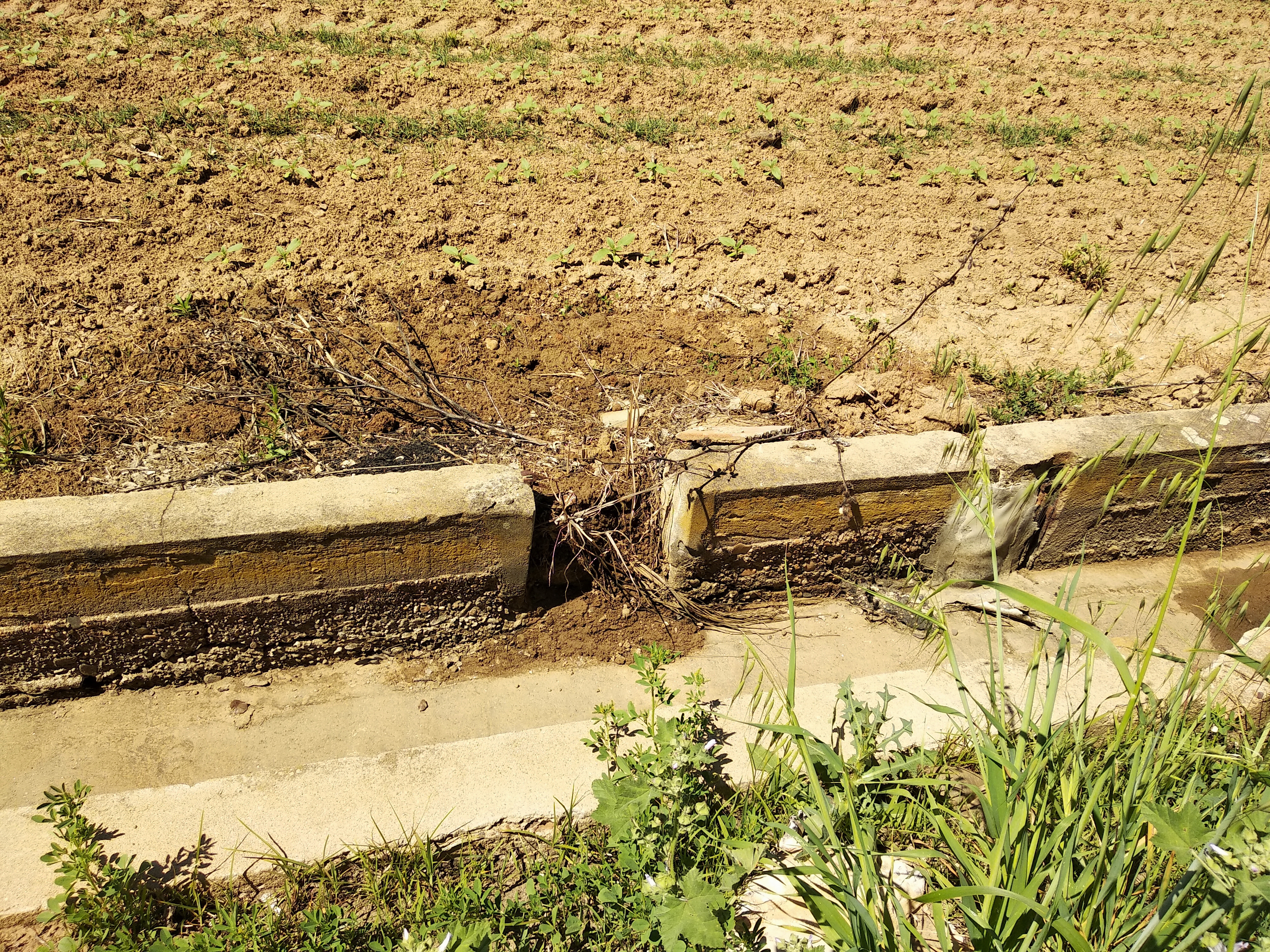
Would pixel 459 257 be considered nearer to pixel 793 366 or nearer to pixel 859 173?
pixel 793 366

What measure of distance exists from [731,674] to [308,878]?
4.58ft

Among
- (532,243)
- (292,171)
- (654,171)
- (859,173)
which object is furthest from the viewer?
(859,173)

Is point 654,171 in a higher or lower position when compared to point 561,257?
higher

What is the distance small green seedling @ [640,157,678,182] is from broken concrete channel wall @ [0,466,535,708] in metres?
2.32

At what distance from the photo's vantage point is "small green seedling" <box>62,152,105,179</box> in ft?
12.2

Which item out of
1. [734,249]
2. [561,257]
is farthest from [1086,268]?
[561,257]

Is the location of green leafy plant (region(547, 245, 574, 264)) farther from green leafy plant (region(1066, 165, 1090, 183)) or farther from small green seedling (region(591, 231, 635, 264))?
green leafy plant (region(1066, 165, 1090, 183))

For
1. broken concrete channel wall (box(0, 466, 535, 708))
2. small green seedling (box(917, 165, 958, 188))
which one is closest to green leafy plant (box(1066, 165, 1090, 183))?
small green seedling (box(917, 165, 958, 188))

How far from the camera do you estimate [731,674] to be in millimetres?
2744

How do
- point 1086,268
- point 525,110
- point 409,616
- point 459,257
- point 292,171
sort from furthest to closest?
point 525,110 < point 1086,268 < point 292,171 < point 459,257 < point 409,616

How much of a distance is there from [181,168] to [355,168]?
2.54 ft

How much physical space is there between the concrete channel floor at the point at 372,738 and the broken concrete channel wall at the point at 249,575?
0.39ft

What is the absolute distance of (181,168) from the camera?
3.83m

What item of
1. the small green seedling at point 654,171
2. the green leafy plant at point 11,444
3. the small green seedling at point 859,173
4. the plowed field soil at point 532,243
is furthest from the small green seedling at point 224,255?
the small green seedling at point 859,173
